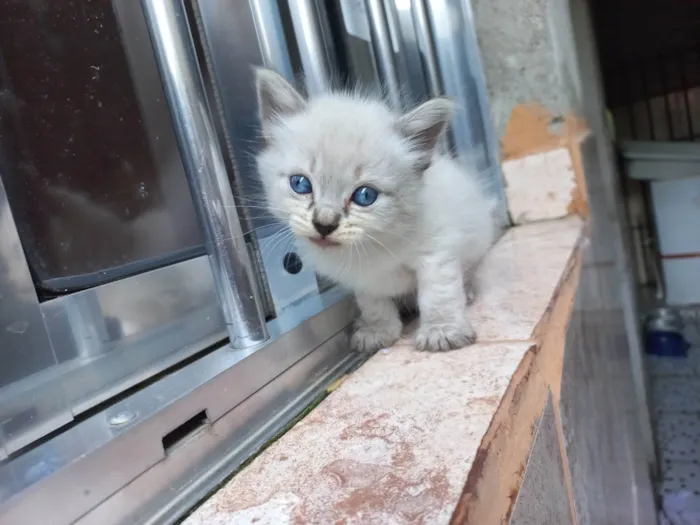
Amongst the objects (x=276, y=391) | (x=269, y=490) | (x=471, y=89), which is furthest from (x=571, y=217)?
(x=269, y=490)

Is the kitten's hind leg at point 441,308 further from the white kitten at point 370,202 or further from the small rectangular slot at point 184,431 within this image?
the small rectangular slot at point 184,431

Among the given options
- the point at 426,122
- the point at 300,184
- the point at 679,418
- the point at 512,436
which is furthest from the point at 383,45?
the point at 679,418

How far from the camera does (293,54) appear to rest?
0.92m

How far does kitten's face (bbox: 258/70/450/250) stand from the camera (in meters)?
0.69

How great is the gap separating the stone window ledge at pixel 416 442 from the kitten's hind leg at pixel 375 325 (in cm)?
3

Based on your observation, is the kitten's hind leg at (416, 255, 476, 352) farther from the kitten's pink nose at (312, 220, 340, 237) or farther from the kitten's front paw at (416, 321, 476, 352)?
the kitten's pink nose at (312, 220, 340, 237)

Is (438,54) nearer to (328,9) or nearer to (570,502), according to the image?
(328,9)

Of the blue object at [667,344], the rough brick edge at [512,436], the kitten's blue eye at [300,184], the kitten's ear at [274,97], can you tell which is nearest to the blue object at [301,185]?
the kitten's blue eye at [300,184]

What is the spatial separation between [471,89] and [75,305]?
1.09 metres

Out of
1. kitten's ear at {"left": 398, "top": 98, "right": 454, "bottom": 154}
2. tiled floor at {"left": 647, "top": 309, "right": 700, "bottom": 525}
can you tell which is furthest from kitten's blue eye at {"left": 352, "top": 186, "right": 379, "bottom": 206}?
tiled floor at {"left": 647, "top": 309, "right": 700, "bottom": 525}

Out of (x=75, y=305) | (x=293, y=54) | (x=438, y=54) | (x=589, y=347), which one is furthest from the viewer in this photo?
(x=438, y=54)

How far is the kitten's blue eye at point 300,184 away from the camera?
0.72 metres

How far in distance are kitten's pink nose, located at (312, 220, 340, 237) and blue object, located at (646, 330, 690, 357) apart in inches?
77.4

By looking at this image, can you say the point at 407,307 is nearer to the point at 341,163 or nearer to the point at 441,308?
the point at 441,308
